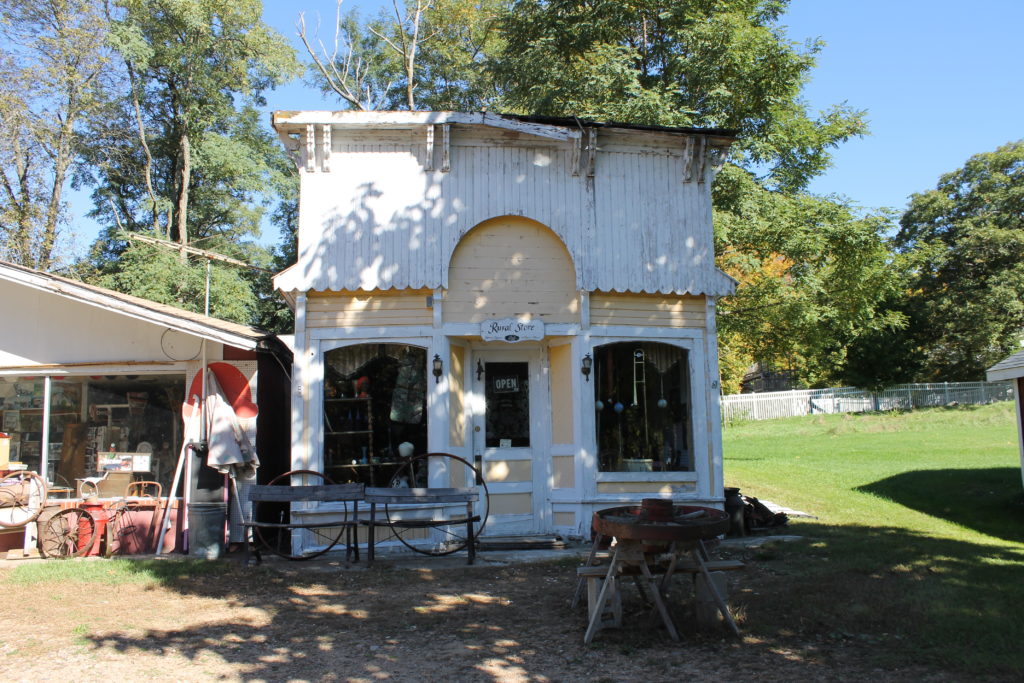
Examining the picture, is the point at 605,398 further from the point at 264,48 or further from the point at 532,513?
the point at 264,48

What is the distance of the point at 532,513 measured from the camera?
31.5 ft

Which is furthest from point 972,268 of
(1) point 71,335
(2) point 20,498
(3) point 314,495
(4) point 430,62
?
(2) point 20,498

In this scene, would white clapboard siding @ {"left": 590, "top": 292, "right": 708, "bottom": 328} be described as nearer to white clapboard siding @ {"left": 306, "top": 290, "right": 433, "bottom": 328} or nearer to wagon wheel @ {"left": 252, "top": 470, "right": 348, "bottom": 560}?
white clapboard siding @ {"left": 306, "top": 290, "right": 433, "bottom": 328}

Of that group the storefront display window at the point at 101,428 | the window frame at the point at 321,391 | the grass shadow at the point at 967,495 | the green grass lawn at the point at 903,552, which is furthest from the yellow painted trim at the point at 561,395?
the grass shadow at the point at 967,495

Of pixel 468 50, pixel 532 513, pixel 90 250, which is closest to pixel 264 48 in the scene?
pixel 468 50

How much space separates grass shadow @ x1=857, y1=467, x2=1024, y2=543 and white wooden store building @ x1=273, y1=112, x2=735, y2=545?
4.78 metres

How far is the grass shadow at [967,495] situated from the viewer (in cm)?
1143

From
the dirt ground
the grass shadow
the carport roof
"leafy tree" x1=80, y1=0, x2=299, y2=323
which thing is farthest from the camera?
"leafy tree" x1=80, y1=0, x2=299, y2=323

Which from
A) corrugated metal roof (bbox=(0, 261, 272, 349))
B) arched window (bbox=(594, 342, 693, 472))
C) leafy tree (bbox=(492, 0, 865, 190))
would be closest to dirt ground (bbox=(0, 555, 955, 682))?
arched window (bbox=(594, 342, 693, 472))

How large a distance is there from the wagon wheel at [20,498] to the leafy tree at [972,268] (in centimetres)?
3486

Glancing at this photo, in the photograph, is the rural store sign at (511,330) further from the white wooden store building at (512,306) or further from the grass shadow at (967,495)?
the grass shadow at (967,495)

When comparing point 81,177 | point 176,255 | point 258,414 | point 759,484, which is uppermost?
point 81,177

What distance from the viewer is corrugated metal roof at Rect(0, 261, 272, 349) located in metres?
8.95

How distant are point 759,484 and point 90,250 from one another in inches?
791
